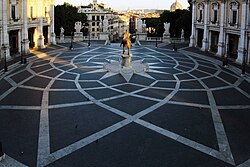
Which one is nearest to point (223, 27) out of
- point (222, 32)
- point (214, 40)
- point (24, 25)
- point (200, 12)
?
point (222, 32)

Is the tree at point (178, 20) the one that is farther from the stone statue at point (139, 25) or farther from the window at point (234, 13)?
the window at point (234, 13)

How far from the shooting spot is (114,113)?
19016 mm

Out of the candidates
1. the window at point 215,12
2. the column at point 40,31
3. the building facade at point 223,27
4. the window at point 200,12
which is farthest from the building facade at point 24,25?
the window at point 215,12

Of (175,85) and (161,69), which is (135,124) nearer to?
(175,85)

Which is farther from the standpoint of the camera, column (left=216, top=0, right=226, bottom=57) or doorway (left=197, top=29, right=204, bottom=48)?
doorway (left=197, top=29, right=204, bottom=48)

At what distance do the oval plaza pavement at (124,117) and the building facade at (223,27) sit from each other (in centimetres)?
600

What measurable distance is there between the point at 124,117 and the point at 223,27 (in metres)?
28.1

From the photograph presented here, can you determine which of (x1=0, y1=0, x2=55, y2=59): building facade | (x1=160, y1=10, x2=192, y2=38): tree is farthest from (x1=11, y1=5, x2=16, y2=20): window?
(x1=160, y1=10, x2=192, y2=38): tree

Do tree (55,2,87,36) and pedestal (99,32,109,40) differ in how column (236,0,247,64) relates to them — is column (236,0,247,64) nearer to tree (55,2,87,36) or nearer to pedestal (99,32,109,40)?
pedestal (99,32,109,40)

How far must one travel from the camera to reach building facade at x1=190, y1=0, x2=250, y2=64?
35.5 meters

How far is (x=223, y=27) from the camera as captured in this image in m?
41.0

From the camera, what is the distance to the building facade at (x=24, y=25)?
36.4 meters

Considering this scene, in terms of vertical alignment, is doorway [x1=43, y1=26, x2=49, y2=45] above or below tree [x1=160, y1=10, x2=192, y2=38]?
below

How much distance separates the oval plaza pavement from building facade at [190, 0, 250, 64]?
5997 millimetres
